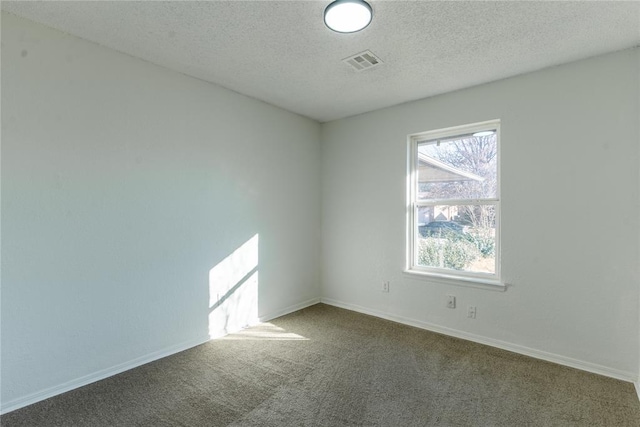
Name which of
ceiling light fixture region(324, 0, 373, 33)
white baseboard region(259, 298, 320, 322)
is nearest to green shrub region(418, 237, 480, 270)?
white baseboard region(259, 298, 320, 322)

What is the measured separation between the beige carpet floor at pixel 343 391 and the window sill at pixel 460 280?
1.82 ft

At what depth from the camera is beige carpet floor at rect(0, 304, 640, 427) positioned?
6.26 ft

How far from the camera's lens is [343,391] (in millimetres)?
2193

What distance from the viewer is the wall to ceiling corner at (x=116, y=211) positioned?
2025 millimetres

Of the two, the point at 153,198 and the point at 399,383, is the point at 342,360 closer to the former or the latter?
the point at 399,383

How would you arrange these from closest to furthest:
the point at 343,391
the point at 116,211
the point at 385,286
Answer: the point at 343,391 → the point at 116,211 → the point at 385,286

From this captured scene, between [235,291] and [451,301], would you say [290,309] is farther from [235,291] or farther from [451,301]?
[451,301]

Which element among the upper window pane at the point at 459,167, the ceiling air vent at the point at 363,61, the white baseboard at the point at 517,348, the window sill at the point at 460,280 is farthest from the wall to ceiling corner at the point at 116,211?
the upper window pane at the point at 459,167

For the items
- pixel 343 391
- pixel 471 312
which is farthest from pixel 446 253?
pixel 343 391

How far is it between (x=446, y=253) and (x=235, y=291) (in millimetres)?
2272

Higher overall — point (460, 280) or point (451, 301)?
point (460, 280)

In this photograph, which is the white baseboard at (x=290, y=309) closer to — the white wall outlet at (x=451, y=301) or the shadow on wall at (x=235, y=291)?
the shadow on wall at (x=235, y=291)

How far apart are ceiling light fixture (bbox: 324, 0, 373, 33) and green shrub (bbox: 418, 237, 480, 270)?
2283 millimetres

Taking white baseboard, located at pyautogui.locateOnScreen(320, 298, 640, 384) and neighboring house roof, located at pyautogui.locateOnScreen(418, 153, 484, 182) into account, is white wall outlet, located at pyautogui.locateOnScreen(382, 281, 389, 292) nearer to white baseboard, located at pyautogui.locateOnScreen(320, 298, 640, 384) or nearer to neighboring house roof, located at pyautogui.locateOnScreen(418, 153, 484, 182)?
white baseboard, located at pyautogui.locateOnScreen(320, 298, 640, 384)
